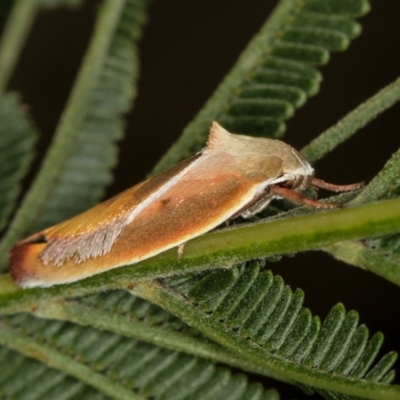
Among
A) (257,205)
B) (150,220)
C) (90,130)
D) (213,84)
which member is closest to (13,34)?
(90,130)

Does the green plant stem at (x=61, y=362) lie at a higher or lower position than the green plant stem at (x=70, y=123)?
lower

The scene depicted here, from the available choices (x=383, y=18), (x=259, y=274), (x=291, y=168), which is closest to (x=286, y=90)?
(x=291, y=168)

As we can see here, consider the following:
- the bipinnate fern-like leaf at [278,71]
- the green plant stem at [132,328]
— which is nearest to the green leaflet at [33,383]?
the green plant stem at [132,328]

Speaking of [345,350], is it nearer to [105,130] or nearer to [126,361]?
[126,361]

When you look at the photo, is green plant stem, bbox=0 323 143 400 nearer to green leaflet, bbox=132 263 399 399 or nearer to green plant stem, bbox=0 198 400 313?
green plant stem, bbox=0 198 400 313

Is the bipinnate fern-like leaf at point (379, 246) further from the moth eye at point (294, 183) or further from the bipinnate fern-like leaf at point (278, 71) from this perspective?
the bipinnate fern-like leaf at point (278, 71)

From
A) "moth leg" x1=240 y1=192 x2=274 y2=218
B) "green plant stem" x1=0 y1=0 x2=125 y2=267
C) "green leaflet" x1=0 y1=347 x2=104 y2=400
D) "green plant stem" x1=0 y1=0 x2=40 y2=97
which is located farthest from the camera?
"green plant stem" x1=0 y1=0 x2=40 y2=97

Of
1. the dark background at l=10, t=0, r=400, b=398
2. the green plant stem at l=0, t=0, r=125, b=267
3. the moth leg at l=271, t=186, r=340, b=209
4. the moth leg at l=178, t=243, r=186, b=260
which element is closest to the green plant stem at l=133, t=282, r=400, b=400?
the moth leg at l=178, t=243, r=186, b=260
